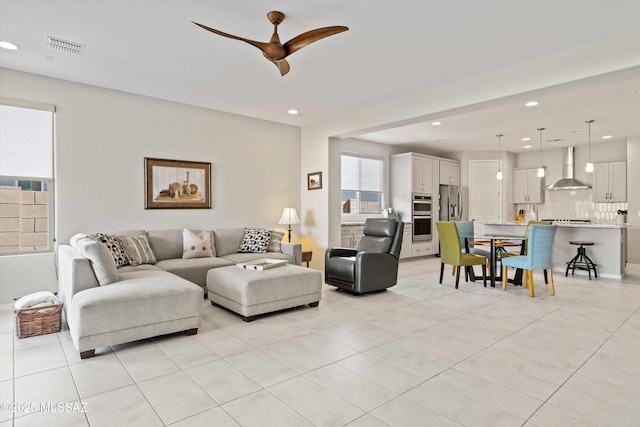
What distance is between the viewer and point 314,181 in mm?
6320

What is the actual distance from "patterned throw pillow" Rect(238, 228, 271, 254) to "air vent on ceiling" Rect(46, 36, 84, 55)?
3.02m

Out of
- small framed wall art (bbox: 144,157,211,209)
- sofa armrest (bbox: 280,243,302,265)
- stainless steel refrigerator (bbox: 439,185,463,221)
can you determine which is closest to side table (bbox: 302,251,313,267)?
sofa armrest (bbox: 280,243,302,265)

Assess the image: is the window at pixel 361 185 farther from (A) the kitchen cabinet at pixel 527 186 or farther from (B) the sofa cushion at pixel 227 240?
(A) the kitchen cabinet at pixel 527 186

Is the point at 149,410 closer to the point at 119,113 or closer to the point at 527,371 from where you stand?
the point at 527,371

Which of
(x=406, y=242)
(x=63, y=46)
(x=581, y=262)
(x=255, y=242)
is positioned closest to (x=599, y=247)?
(x=581, y=262)

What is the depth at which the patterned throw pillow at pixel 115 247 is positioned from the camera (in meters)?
4.10

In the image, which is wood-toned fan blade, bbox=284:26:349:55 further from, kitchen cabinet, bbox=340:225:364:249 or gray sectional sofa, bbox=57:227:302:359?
kitchen cabinet, bbox=340:225:364:249

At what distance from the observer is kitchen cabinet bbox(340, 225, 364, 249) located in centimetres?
688

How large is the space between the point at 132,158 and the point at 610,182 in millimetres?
9254

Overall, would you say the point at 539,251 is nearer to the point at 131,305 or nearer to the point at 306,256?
the point at 306,256

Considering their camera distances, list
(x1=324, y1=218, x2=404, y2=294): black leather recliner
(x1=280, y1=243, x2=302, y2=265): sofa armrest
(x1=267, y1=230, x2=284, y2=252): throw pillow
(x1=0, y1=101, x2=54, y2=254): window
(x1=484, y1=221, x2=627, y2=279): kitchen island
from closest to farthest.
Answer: (x1=0, y1=101, x2=54, y2=254): window → (x1=324, y1=218, x2=404, y2=294): black leather recliner → (x1=280, y1=243, x2=302, y2=265): sofa armrest → (x1=267, y1=230, x2=284, y2=252): throw pillow → (x1=484, y1=221, x2=627, y2=279): kitchen island

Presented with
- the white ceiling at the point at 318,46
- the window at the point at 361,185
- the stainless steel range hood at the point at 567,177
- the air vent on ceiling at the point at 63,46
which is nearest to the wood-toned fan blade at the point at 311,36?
the white ceiling at the point at 318,46

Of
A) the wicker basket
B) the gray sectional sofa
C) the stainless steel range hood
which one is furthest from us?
the stainless steel range hood

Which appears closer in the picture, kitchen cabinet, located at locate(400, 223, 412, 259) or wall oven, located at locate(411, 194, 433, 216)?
kitchen cabinet, located at locate(400, 223, 412, 259)
